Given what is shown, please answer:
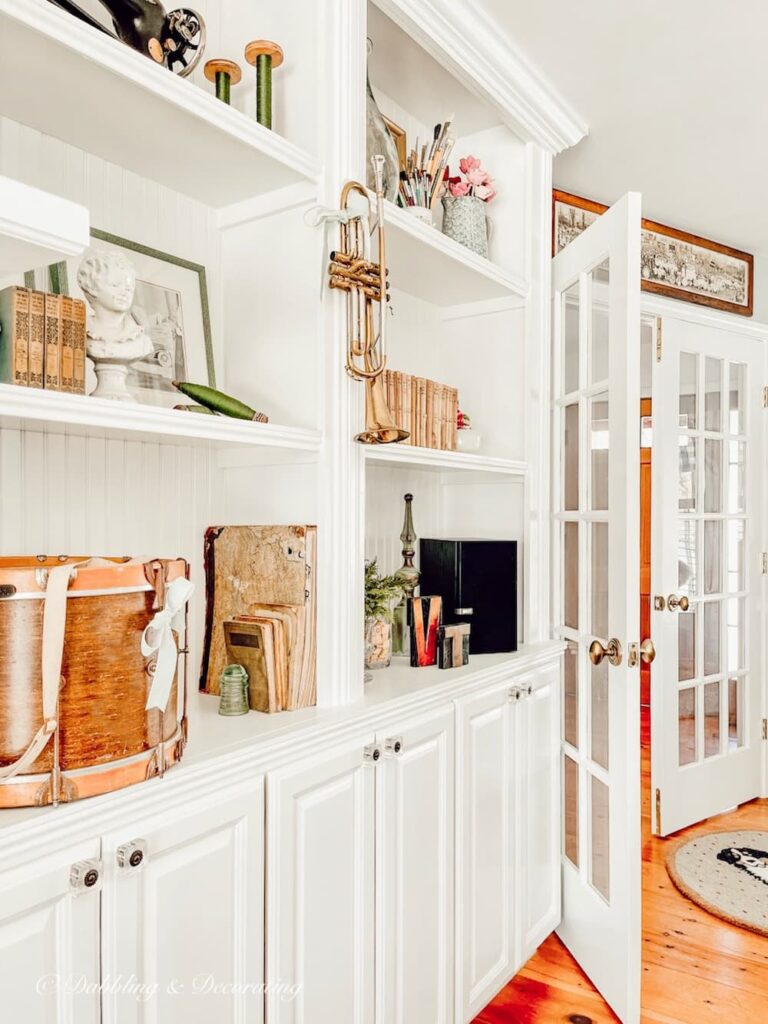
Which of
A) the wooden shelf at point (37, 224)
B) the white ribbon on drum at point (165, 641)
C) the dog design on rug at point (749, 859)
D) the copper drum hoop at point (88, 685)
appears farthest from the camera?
the dog design on rug at point (749, 859)

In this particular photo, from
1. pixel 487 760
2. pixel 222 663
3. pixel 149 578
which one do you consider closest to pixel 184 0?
pixel 149 578

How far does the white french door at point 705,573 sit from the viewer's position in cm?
331

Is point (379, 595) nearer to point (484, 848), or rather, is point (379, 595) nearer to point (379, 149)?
point (484, 848)

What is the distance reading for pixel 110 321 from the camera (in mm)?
1180

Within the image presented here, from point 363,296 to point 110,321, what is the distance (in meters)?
0.55

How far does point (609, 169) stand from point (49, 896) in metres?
2.72

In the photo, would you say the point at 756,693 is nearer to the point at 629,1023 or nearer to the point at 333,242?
the point at 629,1023

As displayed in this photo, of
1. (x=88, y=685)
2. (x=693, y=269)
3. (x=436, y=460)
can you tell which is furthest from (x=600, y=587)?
(x=693, y=269)

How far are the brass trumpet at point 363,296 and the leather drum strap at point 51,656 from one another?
72 centimetres

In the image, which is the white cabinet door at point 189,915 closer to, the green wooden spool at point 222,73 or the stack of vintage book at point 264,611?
the stack of vintage book at point 264,611

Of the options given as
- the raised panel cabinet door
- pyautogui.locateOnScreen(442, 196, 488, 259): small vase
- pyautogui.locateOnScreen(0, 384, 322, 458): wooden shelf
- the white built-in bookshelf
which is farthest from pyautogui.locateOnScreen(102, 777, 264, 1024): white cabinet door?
pyautogui.locateOnScreen(442, 196, 488, 259): small vase

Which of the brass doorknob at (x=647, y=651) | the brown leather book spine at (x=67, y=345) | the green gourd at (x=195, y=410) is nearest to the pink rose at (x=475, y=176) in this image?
the green gourd at (x=195, y=410)

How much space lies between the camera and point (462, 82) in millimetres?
2012

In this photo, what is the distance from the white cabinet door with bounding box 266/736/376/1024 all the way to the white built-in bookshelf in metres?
0.18
